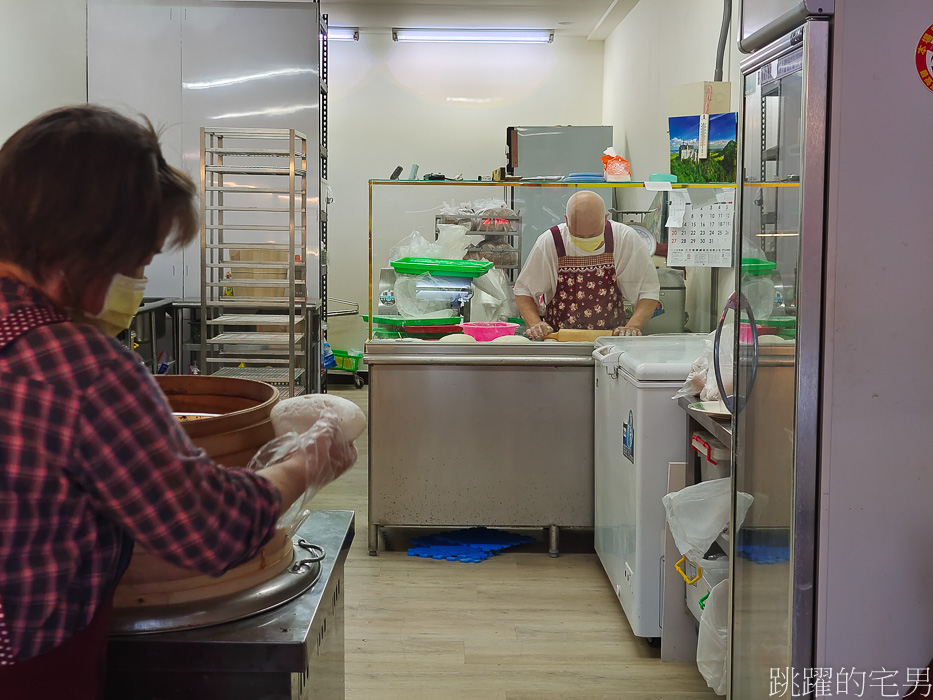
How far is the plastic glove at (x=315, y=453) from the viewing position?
1.12 m

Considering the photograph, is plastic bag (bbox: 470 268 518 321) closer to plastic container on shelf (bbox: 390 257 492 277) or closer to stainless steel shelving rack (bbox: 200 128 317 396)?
plastic container on shelf (bbox: 390 257 492 277)

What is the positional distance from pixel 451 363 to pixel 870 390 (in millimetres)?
2274

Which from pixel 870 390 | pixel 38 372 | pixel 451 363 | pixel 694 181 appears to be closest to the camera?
pixel 38 372

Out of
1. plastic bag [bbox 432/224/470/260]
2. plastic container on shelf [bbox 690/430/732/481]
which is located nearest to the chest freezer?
plastic container on shelf [bbox 690/430/732/481]

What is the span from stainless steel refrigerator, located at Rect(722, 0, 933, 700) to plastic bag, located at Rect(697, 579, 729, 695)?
1.76 ft

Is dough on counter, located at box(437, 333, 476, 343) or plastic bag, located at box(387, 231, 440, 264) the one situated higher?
plastic bag, located at box(387, 231, 440, 264)

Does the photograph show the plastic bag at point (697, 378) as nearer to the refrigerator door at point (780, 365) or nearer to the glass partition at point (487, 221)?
the refrigerator door at point (780, 365)

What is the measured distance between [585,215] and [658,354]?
3.03ft

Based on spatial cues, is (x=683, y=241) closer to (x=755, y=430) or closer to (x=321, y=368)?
(x=755, y=430)

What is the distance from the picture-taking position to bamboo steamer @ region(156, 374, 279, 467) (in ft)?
3.88

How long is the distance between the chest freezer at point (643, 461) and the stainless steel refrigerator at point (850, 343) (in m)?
1.12

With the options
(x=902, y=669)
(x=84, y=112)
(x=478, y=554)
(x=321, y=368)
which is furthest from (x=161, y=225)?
(x=321, y=368)

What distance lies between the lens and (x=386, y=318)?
12.6 feet

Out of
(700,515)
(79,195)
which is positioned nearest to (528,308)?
(700,515)
